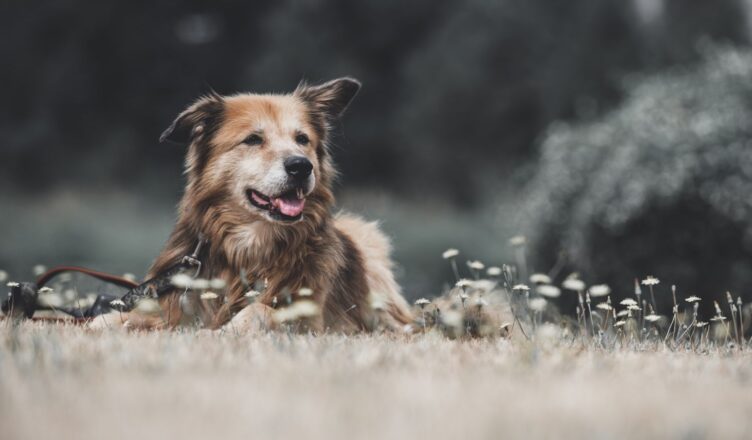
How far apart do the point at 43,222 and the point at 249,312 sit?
11131 mm

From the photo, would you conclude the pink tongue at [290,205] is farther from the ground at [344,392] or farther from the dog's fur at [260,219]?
the ground at [344,392]

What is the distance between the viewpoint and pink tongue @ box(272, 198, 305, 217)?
11.8 ft

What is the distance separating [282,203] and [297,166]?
0.21m

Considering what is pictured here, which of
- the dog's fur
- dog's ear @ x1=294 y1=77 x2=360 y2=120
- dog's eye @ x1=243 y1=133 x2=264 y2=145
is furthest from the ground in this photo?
dog's ear @ x1=294 y1=77 x2=360 y2=120

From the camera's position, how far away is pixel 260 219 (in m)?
3.70

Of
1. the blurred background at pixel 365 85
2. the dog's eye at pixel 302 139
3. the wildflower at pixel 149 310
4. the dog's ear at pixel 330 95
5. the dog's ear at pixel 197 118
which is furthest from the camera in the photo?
the blurred background at pixel 365 85

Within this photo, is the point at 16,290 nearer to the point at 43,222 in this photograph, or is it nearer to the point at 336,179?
the point at 336,179

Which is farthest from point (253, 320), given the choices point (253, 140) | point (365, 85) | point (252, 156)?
point (365, 85)

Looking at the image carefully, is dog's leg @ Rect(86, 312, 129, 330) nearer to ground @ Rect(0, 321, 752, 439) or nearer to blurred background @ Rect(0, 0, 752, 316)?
ground @ Rect(0, 321, 752, 439)

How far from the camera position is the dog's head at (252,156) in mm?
3641

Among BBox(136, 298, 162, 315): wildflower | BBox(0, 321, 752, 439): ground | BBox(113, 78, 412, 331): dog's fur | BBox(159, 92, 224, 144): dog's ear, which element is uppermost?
BBox(159, 92, 224, 144): dog's ear

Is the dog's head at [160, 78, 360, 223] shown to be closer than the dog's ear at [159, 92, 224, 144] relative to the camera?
Yes

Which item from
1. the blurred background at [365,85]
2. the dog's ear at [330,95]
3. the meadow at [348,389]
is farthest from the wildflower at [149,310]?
the blurred background at [365,85]

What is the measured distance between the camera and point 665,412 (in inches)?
68.9
